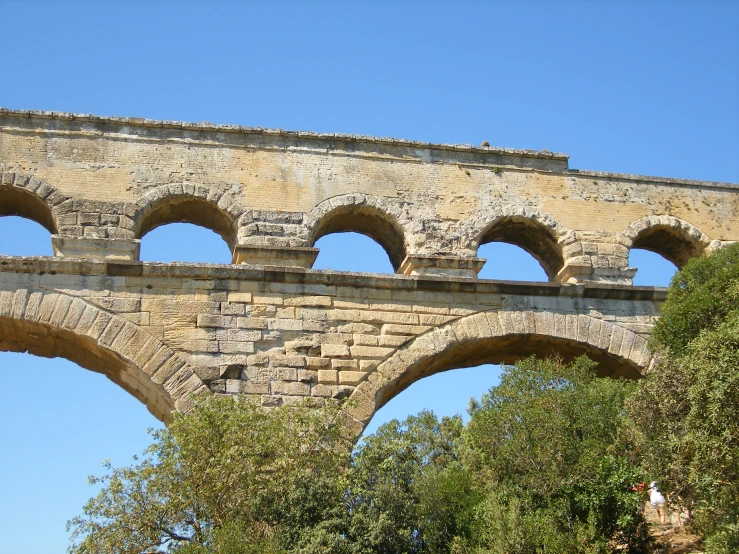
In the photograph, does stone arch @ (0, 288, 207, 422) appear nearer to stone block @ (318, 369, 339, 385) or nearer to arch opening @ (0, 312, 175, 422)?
arch opening @ (0, 312, 175, 422)

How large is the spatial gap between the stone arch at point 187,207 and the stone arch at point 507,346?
9.34ft

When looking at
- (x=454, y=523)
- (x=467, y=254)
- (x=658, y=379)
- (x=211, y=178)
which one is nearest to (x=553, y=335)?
(x=467, y=254)

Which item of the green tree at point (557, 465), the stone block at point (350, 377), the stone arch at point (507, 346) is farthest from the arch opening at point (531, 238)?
the green tree at point (557, 465)

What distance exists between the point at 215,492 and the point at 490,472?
2.91m

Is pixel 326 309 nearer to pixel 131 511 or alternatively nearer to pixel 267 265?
pixel 267 265

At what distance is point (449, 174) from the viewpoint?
565 inches

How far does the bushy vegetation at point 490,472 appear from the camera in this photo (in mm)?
9781

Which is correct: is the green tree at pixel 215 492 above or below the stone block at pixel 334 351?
below

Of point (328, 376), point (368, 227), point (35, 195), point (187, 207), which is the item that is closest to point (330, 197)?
point (368, 227)

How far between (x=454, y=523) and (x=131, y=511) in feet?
10.5

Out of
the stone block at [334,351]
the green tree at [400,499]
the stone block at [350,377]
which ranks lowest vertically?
the green tree at [400,499]

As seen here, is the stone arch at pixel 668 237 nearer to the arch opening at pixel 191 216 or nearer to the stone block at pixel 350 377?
the stone block at pixel 350 377

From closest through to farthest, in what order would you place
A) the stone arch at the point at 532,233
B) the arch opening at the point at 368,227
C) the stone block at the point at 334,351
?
the stone block at the point at 334,351 → the arch opening at the point at 368,227 → the stone arch at the point at 532,233

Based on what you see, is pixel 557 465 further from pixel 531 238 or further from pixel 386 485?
pixel 531 238
